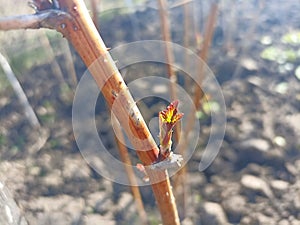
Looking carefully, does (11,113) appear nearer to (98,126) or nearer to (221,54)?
(98,126)

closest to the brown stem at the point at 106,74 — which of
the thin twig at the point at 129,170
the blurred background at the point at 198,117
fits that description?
the thin twig at the point at 129,170

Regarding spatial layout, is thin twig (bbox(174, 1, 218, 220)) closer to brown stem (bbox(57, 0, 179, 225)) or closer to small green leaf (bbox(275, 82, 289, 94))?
brown stem (bbox(57, 0, 179, 225))

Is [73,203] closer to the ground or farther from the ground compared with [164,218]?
closer to the ground

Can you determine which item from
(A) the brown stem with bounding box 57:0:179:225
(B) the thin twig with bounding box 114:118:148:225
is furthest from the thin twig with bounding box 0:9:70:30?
(B) the thin twig with bounding box 114:118:148:225

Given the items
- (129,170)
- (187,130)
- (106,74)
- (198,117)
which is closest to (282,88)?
(198,117)

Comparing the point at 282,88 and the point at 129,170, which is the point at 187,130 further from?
the point at 282,88

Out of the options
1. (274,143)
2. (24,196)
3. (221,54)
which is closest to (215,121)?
(274,143)

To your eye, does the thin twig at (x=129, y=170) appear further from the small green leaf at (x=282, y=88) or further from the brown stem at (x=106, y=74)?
the small green leaf at (x=282, y=88)
